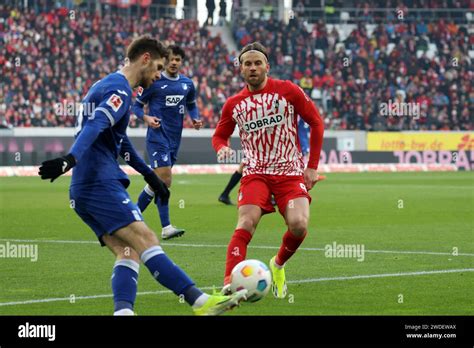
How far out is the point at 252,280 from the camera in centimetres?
772

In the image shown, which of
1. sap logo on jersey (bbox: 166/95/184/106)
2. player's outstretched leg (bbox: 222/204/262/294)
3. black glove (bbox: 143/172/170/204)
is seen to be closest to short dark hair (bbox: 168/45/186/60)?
sap logo on jersey (bbox: 166/95/184/106)

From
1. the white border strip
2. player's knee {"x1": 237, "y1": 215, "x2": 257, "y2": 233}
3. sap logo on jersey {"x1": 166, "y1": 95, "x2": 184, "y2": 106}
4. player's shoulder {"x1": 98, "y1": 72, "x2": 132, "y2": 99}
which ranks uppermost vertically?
player's shoulder {"x1": 98, "y1": 72, "x2": 132, "y2": 99}

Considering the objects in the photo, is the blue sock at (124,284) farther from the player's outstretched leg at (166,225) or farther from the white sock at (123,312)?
the player's outstretched leg at (166,225)

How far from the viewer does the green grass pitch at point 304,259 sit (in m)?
8.56

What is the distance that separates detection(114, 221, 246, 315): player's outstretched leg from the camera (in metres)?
7.03

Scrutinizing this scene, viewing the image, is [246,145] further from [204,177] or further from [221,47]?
[221,47]

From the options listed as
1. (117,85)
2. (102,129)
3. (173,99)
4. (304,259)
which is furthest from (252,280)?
(173,99)

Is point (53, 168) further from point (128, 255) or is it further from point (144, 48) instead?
point (144, 48)

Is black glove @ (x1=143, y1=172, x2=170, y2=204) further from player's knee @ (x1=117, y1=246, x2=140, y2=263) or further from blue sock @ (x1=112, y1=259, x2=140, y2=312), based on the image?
blue sock @ (x1=112, y1=259, x2=140, y2=312)

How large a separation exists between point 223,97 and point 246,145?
110ft

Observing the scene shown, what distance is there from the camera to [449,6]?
171ft

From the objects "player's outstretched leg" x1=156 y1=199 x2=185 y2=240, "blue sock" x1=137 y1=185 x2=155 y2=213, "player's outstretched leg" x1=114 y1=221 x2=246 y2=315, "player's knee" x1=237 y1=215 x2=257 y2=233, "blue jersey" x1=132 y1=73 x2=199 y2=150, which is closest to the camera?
"player's outstretched leg" x1=114 y1=221 x2=246 y2=315

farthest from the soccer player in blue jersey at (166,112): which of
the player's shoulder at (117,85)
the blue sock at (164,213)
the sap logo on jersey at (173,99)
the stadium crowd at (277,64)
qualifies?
the stadium crowd at (277,64)

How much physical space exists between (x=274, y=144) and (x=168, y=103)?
627cm
